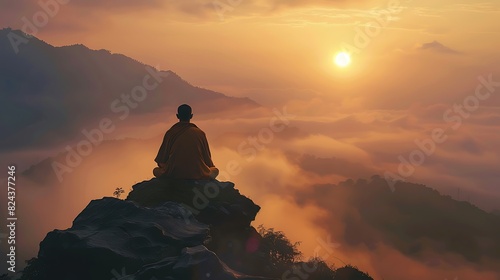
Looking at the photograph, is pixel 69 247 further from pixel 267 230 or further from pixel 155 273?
pixel 267 230

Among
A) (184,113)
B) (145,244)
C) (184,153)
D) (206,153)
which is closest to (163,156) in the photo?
(184,153)

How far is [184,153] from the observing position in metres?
21.3

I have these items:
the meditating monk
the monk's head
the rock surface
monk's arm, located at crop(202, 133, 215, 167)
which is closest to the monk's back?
the meditating monk

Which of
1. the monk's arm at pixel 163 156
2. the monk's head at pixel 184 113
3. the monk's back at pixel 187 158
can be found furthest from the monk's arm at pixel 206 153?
the monk's arm at pixel 163 156

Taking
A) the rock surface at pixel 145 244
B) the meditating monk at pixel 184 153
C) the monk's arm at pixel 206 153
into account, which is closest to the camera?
the rock surface at pixel 145 244

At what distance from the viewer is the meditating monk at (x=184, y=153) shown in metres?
21.4

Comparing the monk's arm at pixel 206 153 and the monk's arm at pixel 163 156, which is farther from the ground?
the monk's arm at pixel 206 153

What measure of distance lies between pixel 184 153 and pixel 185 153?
32 mm

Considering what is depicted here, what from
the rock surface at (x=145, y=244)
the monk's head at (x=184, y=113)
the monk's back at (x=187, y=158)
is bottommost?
the rock surface at (x=145, y=244)

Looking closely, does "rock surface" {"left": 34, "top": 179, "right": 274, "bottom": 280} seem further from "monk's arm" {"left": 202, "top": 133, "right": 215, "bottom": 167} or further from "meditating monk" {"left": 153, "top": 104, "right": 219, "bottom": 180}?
"monk's arm" {"left": 202, "top": 133, "right": 215, "bottom": 167}

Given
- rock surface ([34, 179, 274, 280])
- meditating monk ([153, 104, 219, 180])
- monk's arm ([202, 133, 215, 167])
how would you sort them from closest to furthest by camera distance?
rock surface ([34, 179, 274, 280]) < meditating monk ([153, 104, 219, 180]) < monk's arm ([202, 133, 215, 167])

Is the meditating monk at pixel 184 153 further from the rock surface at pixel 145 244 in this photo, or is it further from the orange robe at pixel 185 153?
the rock surface at pixel 145 244

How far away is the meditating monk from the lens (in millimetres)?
21359

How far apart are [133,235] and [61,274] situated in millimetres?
2000
